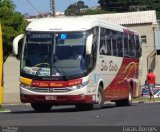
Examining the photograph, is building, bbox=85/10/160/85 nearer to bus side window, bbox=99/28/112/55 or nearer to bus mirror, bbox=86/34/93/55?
bus side window, bbox=99/28/112/55

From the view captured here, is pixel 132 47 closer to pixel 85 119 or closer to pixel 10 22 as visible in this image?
pixel 85 119

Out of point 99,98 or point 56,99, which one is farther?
point 99,98

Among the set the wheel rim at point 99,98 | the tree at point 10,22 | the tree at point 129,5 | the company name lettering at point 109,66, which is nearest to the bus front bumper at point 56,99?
the wheel rim at point 99,98

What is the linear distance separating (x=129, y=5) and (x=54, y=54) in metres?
79.7

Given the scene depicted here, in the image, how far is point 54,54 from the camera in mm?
22797

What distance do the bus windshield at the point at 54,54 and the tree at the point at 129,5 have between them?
2838 inches

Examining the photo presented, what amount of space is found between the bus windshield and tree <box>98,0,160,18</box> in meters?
72.1

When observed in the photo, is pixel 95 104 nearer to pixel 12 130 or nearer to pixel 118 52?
pixel 118 52

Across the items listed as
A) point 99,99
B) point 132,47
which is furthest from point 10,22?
point 99,99

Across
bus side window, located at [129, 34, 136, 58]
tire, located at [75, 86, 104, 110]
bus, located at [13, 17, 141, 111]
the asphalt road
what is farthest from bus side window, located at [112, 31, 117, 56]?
the asphalt road

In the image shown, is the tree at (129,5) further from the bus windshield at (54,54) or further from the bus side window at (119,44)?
the bus windshield at (54,54)

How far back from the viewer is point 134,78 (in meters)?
30.3

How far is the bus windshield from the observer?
74.4 ft

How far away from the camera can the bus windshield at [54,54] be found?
74.4 feet
